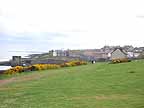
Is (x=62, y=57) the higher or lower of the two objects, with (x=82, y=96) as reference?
higher

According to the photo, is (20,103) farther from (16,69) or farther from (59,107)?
(16,69)

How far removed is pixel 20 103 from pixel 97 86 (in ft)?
17.9

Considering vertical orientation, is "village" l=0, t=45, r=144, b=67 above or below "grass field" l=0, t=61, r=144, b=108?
above

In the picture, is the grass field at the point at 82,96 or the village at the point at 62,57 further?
the village at the point at 62,57

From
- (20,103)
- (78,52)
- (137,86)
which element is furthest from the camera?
(78,52)

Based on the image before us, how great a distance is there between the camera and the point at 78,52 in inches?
3275

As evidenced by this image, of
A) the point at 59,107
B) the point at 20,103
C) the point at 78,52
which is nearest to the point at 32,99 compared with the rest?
the point at 20,103

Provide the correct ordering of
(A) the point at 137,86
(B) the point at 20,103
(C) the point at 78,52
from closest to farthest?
(B) the point at 20,103, (A) the point at 137,86, (C) the point at 78,52

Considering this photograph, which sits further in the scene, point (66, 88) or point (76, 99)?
point (66, 88)

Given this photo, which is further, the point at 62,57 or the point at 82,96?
the point at 62,57

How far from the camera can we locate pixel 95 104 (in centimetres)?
1336

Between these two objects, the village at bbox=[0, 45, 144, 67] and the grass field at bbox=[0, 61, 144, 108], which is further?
the village at bbox=[0, 45, 144, 67]

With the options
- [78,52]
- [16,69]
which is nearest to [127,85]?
[16,69]

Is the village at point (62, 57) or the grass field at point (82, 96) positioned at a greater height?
the village at point (62, 57)
